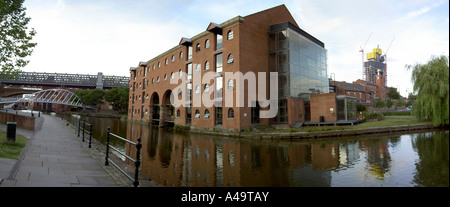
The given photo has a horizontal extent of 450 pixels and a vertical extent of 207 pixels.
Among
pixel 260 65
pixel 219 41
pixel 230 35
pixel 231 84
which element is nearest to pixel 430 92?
pixel 260 65

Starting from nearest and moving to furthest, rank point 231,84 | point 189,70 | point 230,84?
point 231,84 < point 230,84 < point 189,70

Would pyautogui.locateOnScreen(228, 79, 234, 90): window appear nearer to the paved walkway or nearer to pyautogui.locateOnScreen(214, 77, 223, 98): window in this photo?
pyautogui.locateOnScreen(214, 77, 223, 98): window

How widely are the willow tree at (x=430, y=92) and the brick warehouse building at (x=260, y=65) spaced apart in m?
7.17

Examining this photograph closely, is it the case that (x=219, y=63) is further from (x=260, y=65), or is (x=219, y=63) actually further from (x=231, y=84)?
(x=260, y=65)

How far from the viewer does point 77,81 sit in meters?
123

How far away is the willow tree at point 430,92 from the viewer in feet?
58.2

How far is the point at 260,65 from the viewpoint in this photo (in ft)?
85.7

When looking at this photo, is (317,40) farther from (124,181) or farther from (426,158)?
(124,181)

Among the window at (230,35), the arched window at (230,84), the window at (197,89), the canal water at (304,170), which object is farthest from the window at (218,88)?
the canal water at (304,170)

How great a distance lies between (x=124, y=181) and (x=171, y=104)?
32.5m

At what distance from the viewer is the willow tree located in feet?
58.2

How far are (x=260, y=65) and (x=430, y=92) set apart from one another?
15.2m

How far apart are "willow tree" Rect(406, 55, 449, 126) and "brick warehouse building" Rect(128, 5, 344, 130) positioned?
7173mm
